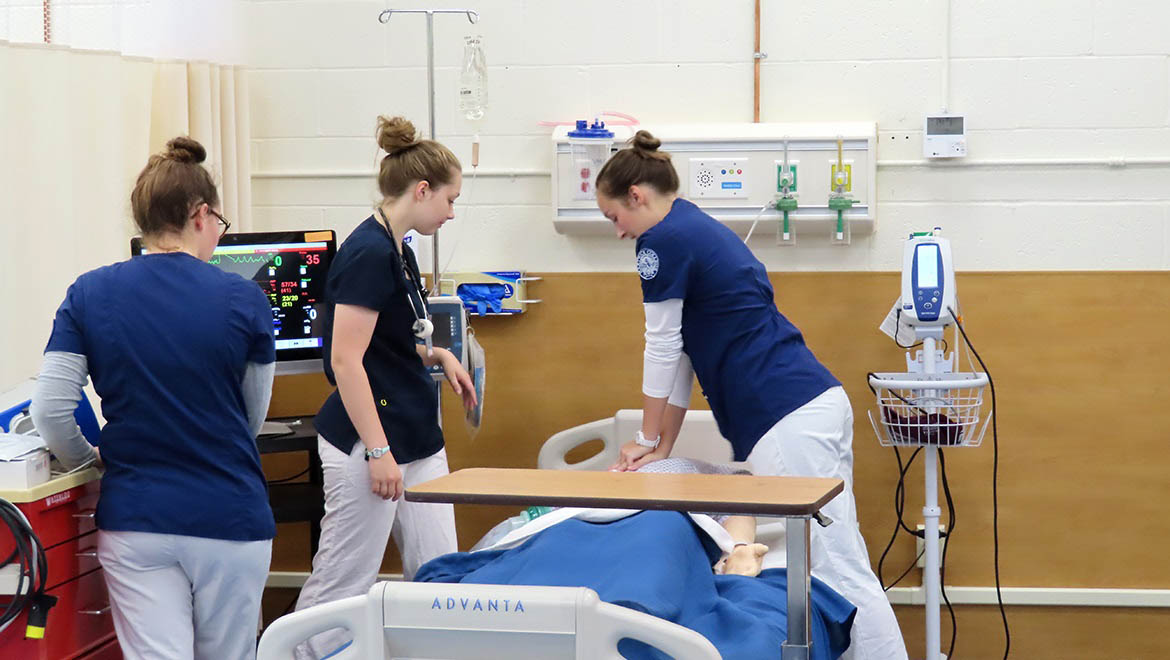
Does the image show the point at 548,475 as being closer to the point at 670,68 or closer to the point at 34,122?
the point at 34,122

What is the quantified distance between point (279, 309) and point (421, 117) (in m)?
0.81

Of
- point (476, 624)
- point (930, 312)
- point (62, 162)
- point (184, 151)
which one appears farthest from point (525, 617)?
point (930, 312)

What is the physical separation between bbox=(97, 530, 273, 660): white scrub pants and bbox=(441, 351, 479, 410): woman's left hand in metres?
0.80

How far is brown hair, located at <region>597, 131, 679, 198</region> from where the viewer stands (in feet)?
9.62

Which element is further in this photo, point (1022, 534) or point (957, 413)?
point (1022, 534)

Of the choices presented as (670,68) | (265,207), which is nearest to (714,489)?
(670,68)

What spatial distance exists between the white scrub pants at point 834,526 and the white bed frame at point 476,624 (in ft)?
3.95

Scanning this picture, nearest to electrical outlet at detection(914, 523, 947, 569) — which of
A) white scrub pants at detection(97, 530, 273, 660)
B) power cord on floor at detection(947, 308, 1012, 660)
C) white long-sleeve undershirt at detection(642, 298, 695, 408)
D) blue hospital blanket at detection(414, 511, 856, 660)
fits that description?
power cord on floor at detection(947, 308, 1012, 660)

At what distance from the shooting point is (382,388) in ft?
9.05

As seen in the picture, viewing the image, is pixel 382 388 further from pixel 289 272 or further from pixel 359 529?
pixel 289 272

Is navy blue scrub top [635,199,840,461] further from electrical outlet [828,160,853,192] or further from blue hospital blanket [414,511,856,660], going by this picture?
electrical outlet [828,160,853,192]

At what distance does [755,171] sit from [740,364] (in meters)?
0.93

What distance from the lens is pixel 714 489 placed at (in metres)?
1.82

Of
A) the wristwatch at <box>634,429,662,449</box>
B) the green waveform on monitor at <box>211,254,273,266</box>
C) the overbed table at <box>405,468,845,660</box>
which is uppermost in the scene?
the green waveform on monitor at <box>211,254,273,266</box>
